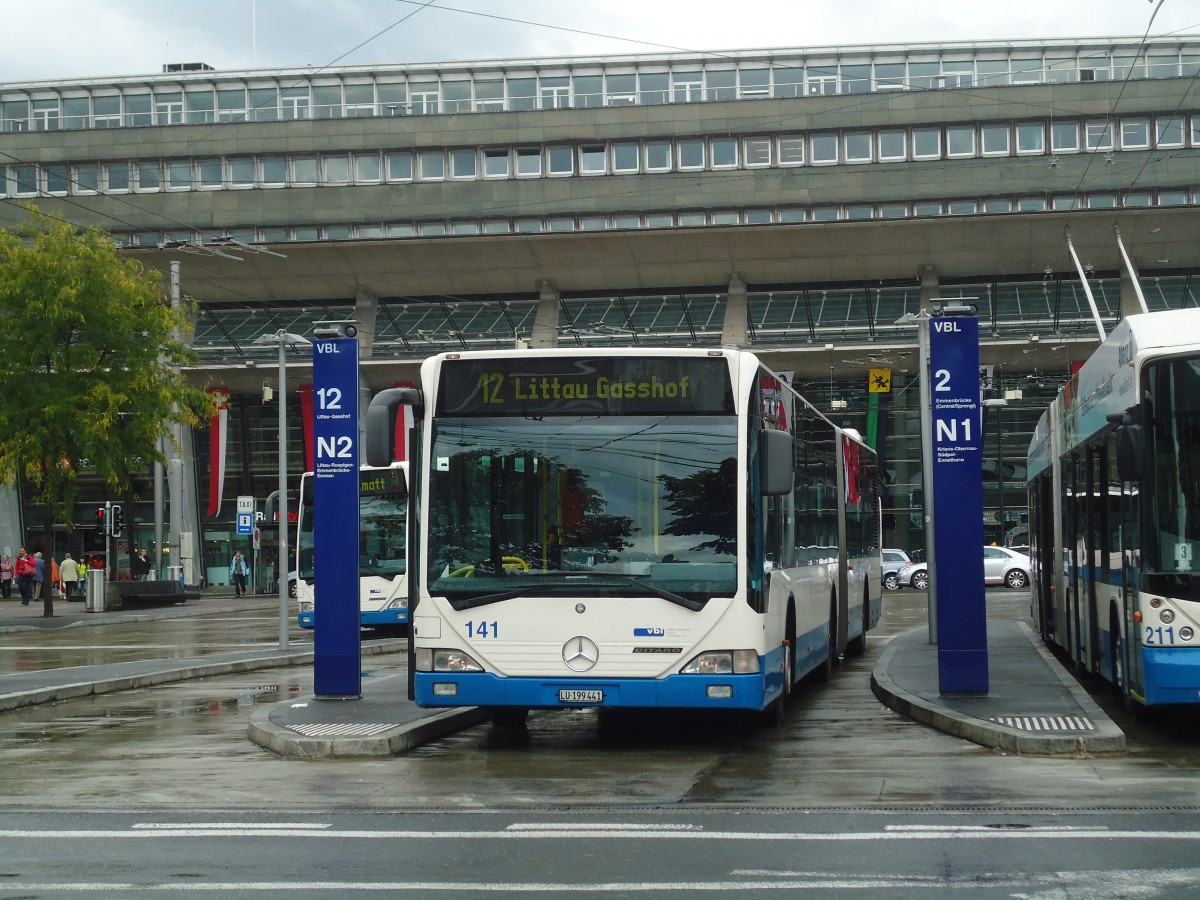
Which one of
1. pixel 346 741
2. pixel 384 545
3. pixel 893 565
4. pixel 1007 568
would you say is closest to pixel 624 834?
pixel 346 741

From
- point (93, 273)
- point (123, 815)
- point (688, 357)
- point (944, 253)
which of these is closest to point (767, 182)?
point (944, 253)

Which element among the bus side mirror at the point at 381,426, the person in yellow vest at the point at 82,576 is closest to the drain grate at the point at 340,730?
the bus side mirror at the point at 381,426

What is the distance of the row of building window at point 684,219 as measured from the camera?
49.7 meters

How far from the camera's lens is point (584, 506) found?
11805 mm

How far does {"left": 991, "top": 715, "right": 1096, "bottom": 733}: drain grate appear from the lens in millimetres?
12023

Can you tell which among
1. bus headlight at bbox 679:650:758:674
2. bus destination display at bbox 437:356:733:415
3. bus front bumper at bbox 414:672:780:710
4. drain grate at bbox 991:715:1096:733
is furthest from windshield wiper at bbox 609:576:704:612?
drain grate at bbox 991:715:1096:733

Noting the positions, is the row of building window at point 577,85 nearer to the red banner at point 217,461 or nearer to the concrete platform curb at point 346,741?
the red banner at point 217,461

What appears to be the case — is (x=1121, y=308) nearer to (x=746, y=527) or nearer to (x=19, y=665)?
(x=19, y=665)

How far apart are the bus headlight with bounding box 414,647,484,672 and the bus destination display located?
6.10ft

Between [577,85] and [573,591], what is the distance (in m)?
48.1

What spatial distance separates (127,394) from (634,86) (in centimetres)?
2605

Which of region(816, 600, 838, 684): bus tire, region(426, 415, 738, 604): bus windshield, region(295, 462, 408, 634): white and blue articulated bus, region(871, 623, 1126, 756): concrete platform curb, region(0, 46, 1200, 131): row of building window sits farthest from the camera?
region(0, 46, 1200, 131): row of building window

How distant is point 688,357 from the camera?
1214 cm

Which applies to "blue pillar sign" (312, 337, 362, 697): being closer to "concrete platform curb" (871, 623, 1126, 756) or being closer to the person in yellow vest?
"concrete platform curb" (871, 623, 1126, 756)
